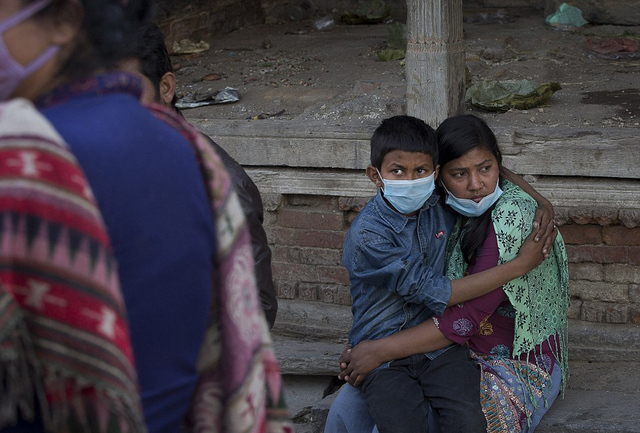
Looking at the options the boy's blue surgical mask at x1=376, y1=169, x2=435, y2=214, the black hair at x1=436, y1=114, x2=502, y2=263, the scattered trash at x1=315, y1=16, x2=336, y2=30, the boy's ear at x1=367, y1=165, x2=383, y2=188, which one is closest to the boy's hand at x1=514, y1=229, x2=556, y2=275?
the black hair at x1=436, y1=114, x2=502, y2=263

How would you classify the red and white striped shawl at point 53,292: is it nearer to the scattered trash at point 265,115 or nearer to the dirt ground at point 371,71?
the dirt ground at point 371,71

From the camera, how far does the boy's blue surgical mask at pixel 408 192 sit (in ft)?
9.21

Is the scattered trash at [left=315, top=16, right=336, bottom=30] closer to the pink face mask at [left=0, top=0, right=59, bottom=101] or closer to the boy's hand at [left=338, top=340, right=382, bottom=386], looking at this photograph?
the boy's hand at [left=338, top=340, right=382, bottom=386]

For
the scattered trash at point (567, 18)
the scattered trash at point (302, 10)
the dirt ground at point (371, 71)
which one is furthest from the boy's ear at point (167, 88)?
the scattered trash at point (302, 10)

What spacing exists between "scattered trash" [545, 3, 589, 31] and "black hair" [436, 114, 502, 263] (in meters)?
3.83

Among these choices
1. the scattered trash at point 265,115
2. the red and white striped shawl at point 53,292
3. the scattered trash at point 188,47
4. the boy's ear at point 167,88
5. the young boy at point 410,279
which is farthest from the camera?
the scattered trash at point 188,47

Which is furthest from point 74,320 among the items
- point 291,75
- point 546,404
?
point 291,75

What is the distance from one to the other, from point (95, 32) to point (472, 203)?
6.48ft

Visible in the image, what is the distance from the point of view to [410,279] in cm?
283

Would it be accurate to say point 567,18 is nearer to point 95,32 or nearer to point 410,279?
point 410,279

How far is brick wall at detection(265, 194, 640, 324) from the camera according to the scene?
3.85 m

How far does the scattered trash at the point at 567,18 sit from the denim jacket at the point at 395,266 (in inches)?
156

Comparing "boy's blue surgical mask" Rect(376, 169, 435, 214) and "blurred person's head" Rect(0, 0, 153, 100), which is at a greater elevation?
"blurred person's head" Rect(0, 0, 153, 100)

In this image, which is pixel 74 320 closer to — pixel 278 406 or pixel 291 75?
pixel 278 406
